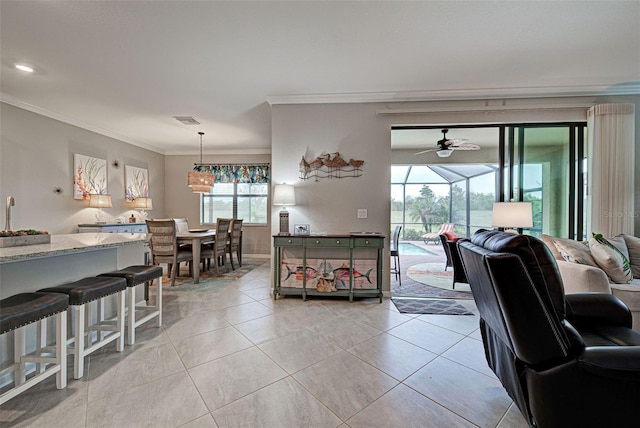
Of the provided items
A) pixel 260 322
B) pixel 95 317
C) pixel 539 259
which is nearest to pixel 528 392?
pixel 539 259

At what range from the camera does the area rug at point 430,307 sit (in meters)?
3.03

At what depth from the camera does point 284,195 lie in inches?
136

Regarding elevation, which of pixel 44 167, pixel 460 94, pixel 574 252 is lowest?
pixel 574 252

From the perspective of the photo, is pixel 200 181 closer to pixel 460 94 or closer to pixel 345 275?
pixel 345 275

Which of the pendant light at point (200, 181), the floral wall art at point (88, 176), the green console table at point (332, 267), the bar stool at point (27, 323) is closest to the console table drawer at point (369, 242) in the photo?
the green console table at point (332, 267)

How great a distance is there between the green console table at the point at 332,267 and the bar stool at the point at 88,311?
66.3 inches

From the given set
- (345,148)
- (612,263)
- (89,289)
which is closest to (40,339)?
(89,289)

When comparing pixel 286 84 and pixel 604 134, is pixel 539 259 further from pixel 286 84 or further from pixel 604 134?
pixel 604 134

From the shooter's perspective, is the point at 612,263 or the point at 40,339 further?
the point at 612,263

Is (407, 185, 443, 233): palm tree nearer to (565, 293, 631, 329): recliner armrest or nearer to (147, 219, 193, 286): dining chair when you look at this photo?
(147, 219, 193, 286): dining chair

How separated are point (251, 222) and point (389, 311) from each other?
14.8ft

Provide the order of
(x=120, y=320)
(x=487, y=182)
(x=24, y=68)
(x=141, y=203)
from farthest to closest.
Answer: (x=487, y=182), (x=141, y=203), (x=24, y=68), (x=120, y=320)

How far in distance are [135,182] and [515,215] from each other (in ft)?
22.8

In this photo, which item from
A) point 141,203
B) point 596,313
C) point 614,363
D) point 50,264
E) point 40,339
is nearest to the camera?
point 614,363
